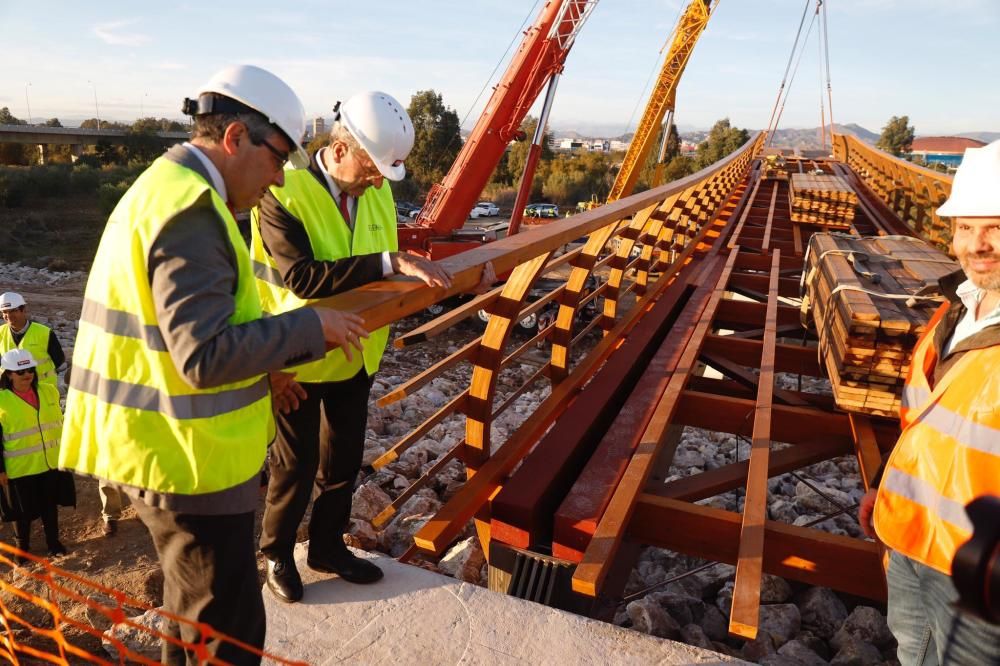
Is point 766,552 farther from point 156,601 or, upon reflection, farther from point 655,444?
point 156,601

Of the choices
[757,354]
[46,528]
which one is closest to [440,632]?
[757,354]

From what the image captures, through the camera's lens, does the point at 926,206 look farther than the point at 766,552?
Yes

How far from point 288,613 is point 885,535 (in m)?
1.94

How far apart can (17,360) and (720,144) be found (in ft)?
237

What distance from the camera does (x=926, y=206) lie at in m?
9.97

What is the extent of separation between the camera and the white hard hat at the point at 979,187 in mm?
1723

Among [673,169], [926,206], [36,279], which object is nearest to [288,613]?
[926,206]

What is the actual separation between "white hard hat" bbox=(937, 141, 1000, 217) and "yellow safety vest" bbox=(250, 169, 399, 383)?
1727 millimetres

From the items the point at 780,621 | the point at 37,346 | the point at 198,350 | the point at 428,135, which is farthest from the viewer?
the point at 428,135

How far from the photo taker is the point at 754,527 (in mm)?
2750

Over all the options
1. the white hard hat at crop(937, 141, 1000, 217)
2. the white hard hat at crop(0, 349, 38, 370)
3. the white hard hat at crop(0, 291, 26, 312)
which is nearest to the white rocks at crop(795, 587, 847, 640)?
the white hard hat at crop(937, 141, 1000, 217)

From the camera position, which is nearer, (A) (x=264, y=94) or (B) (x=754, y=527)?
(A) (x=264, y=94)

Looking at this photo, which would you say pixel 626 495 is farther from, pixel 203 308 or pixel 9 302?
pixel 9 302

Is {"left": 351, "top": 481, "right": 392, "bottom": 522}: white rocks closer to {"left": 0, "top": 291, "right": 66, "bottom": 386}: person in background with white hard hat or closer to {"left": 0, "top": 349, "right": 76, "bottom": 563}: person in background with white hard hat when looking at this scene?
{"left": 0, "top": 349, "right": 76, "bottom": 563}: person in background with white hard hat
